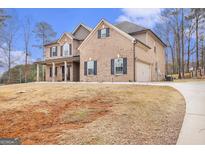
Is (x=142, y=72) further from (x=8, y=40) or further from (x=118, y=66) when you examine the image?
(x=8, y=40)

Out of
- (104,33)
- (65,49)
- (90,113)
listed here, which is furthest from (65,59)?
(90,113)

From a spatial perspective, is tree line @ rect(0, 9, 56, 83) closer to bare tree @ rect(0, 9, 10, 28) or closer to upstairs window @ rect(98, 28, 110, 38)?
bare tree @ rect(0, 9, 10, 28)

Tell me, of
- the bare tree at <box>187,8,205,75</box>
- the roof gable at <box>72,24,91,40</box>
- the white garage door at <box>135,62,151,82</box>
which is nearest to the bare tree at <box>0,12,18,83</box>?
the roof gable at <box>72,24,91,40</box>

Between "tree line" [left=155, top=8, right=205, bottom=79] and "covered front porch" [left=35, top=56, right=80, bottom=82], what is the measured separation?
164 centimetres

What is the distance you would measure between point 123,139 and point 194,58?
1639mm

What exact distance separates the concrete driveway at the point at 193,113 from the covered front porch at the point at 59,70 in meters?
1.67

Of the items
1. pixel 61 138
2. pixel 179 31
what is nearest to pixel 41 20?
pixel 61 138

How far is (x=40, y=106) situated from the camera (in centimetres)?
396

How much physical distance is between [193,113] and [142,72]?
1.43m

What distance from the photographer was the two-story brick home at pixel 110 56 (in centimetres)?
447

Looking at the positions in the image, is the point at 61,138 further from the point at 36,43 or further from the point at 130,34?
the point at 130,34

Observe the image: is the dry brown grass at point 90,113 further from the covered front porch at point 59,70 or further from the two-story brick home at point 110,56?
the two-story brick home at point 110,56

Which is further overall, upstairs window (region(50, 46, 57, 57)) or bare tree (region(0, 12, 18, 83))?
upstairs window (region(50, 46, 57, 57))

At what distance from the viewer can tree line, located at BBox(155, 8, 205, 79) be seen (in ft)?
12.3
